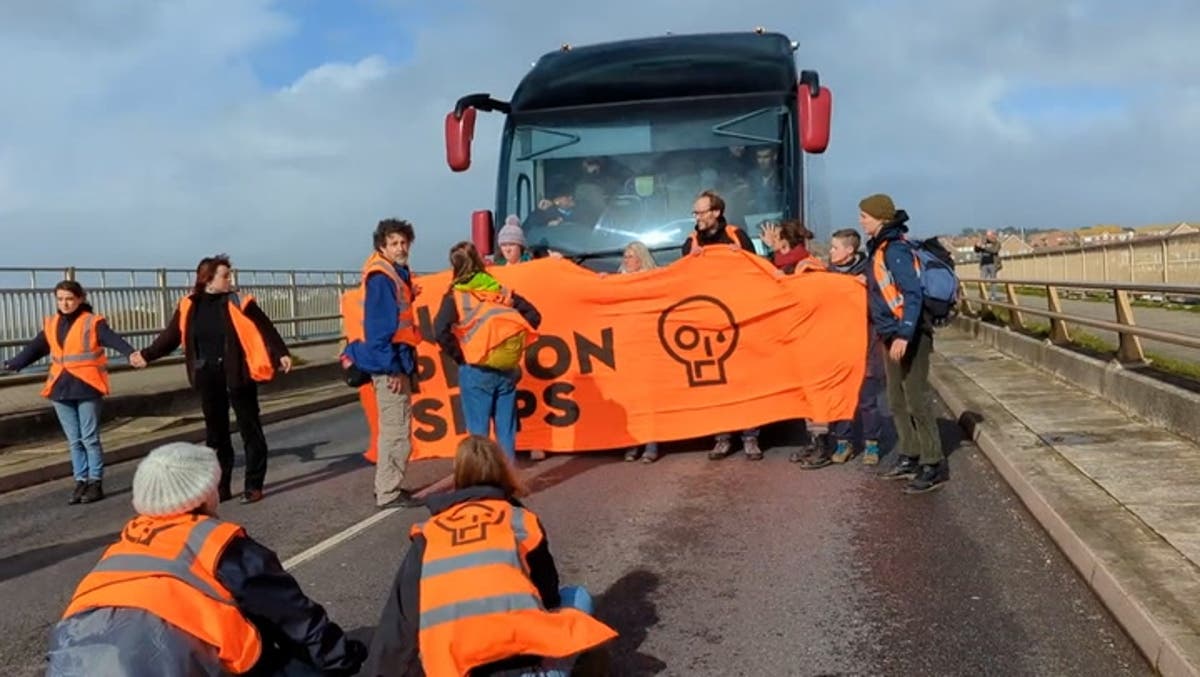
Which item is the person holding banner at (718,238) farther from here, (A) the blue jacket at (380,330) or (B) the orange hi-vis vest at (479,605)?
(B) the orange hi-vis vest at (479,605)

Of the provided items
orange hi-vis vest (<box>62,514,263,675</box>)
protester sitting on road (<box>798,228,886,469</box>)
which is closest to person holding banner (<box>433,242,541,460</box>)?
protester sitting on road (<box>798,228,886,469</box>)

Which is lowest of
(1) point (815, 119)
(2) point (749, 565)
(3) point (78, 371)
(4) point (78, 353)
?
(2) point (749, 565)

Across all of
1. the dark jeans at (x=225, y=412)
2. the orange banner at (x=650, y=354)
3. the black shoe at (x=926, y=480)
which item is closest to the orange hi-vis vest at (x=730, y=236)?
the orange banner at (x=650, y=354)

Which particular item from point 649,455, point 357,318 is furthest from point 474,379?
point 649,455

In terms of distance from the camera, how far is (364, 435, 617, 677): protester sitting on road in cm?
362

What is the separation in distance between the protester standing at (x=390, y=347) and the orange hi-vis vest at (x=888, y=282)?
125 inches

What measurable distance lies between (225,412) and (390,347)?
1.69 meters

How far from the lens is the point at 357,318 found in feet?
29.0

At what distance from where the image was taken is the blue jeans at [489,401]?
7.61 meters

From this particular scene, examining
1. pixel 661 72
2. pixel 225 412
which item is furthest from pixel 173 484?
pixel 661 72

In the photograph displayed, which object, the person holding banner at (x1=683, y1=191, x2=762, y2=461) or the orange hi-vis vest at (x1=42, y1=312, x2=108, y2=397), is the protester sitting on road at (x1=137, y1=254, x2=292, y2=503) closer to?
the orange hi-vis vest at (x1=42, y1=312, x2=108, y2=397)

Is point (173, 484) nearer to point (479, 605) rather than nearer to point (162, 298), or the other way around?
point (479, 605)

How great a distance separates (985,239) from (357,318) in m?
23.1

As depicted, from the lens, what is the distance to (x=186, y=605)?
124 inches
